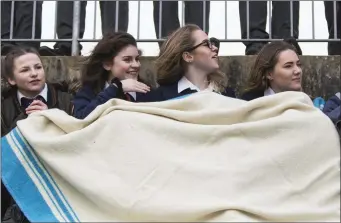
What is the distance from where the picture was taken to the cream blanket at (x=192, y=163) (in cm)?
310

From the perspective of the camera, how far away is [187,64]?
4.45m

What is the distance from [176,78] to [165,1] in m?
1.96

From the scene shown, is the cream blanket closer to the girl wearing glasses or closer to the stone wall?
the girl wearing glasses

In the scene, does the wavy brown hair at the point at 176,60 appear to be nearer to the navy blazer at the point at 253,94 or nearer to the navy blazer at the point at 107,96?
the navy blazer at the point at 107,96

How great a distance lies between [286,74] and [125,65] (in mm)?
864

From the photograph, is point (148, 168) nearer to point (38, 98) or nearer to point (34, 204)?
point (34, 204)

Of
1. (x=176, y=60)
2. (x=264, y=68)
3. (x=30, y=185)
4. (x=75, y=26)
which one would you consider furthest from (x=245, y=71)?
(x=30, y=185)

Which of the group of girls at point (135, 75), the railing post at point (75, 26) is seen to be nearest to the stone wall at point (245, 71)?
the railing post at point (75, 26)

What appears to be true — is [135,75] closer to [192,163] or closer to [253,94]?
[253,94]

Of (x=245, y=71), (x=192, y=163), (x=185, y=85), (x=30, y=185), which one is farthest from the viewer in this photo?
(x=245, y=71)

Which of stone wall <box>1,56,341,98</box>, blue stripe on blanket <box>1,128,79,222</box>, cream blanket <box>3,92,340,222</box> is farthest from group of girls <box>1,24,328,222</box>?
stone wall <box>1,56,341,98</box>

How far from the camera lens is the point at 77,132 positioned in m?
3.53

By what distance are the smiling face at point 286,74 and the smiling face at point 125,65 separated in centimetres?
73

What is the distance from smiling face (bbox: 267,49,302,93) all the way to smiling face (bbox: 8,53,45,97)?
1.24 meters
